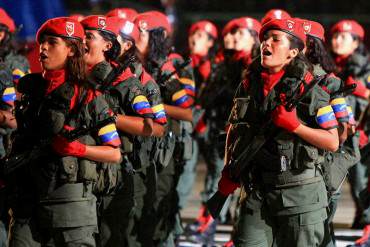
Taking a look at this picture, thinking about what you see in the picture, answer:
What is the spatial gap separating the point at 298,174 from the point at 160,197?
8.01ft

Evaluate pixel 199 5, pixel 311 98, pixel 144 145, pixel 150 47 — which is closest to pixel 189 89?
pixel 150 47

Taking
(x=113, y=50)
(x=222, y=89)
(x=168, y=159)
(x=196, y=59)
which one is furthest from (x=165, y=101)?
(x=196, y=59)

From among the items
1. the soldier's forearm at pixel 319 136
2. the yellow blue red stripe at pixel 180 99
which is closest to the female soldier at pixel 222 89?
the yellow blue red stripe at pixel 180 99

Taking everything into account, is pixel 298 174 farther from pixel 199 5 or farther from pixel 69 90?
pixel 199 5

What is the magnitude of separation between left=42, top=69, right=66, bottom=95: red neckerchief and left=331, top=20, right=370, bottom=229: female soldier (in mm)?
4736

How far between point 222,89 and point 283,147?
425 cm

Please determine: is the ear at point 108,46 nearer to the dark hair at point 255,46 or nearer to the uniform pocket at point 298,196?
the uniform pocket at point 298,196

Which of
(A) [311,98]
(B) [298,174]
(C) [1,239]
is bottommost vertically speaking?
(C) [1,239]

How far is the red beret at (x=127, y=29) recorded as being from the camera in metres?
8.23

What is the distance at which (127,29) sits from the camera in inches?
331

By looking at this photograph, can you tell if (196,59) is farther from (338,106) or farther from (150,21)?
(338,106)

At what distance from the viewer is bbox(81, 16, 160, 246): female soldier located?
297 inches

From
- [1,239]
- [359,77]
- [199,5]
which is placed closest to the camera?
[1,239]

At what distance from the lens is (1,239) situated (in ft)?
26.8
